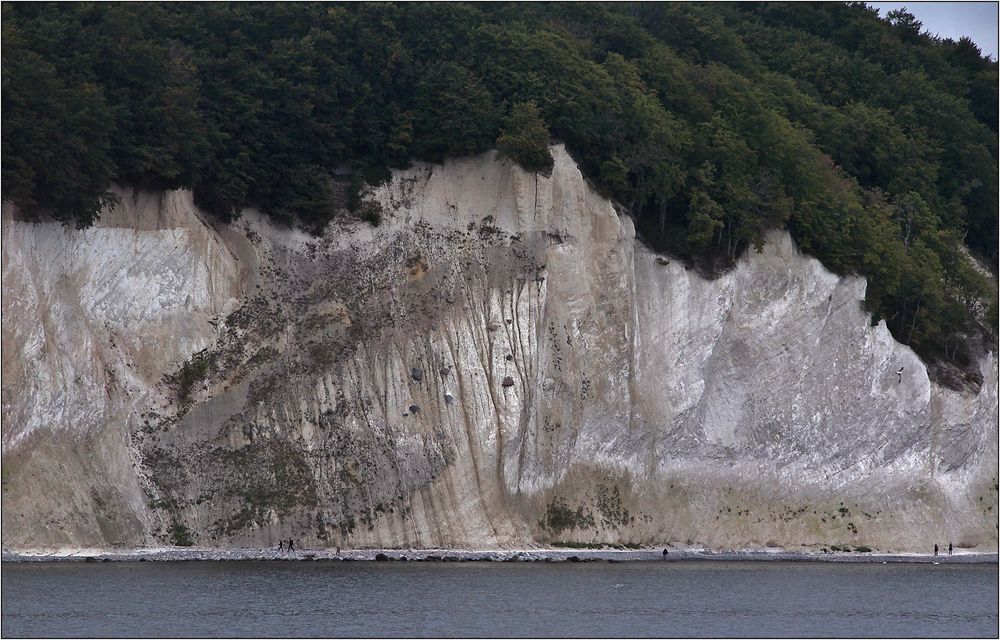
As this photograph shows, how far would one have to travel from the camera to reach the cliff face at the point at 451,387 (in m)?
58.5

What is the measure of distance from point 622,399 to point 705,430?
375 cm

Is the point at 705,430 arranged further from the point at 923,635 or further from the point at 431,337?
the point at 923,635

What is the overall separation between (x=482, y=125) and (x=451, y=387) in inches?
382

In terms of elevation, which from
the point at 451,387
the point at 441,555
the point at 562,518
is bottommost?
the point at 441,555

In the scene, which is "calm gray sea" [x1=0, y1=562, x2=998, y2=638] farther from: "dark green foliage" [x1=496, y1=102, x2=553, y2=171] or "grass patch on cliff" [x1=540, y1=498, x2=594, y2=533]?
"dark green foliage" [x1=496, y1=102, x2=553, y2=171]

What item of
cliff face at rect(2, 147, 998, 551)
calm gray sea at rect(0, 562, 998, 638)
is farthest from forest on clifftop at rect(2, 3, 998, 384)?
calm gray sea at rect(0, 562, 998, 638)

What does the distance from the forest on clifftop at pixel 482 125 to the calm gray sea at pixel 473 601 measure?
1309cm

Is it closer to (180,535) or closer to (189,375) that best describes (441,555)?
(180,535)

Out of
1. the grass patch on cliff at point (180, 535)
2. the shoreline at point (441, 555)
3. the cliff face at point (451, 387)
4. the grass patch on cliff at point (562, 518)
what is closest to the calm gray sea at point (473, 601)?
the shoreline at point (441, 555)

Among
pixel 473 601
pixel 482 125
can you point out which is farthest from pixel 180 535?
A: pixel 482 125

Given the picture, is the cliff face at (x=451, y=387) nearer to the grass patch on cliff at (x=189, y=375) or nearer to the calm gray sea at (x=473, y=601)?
the grass patch on cliff at (x=189, y=375)

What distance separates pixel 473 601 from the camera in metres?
50.9

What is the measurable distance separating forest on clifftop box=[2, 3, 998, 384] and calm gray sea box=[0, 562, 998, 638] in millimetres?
13088

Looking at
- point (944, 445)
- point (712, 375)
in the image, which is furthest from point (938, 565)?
point (712, 375)
